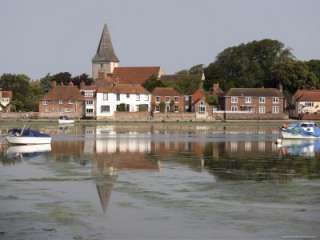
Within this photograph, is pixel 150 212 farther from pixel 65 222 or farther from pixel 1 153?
pixel 1 153

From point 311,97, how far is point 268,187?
81.5 meters

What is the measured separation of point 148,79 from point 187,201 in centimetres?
9318

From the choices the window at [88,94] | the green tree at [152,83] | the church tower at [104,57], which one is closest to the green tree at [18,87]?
the window at [88,94]

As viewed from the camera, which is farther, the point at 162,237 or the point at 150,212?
the point at 150,212

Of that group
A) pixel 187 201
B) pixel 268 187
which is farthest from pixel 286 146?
pixel 187 201

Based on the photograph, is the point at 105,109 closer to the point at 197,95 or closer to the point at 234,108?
the point at 197,95

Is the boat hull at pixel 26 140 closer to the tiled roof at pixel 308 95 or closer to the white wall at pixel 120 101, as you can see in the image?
the white wall at pixel 120 101

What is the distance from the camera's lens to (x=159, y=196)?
853 inches

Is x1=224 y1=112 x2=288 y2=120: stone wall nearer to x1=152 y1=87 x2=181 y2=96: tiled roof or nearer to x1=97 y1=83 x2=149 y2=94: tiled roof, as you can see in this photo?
x1=152 y1=87 x2=181 y2=96: tiled roof

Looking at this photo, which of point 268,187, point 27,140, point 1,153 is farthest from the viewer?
point 27,140

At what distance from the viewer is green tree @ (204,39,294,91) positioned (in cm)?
11419

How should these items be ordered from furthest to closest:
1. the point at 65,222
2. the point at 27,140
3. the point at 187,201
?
the point at 27,140
the point at 187,201
the point at 65,222

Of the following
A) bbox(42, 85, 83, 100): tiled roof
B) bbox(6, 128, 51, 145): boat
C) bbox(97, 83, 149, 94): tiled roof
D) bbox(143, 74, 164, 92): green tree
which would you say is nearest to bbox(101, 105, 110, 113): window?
bbox(97, 83, 149, 94): tiled roof

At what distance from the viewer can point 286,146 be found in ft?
152
